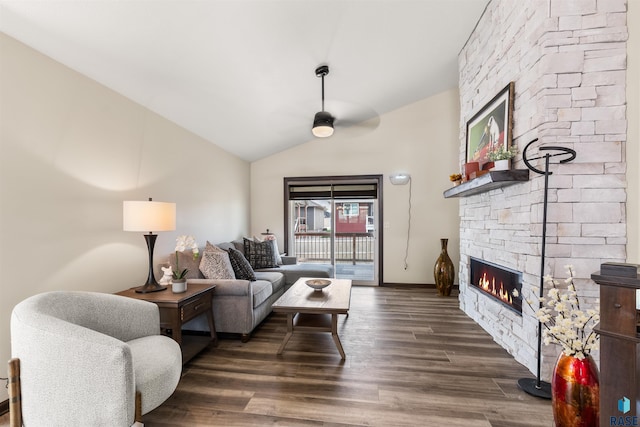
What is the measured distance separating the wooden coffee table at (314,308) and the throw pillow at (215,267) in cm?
72

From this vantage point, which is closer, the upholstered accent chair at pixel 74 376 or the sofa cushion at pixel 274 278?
the upholstered accent chair at pixel 74 376

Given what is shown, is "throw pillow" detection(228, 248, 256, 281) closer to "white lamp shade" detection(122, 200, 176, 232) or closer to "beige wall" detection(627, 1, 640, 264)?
"white lamp shade" detection(122, 200, 176, 232)

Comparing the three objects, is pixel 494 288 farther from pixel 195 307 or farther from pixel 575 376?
pixel 195 307

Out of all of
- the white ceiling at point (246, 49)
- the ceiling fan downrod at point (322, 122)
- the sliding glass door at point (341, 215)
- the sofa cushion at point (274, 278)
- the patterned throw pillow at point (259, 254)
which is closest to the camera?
the white ceiling at point (246, 49)

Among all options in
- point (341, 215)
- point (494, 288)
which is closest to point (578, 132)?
point (494, 288)

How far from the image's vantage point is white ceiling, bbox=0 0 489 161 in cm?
187

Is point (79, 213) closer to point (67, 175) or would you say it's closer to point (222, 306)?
point (67, 175)

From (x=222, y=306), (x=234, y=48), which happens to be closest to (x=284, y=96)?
(x=234, y=48)

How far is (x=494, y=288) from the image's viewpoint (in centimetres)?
294

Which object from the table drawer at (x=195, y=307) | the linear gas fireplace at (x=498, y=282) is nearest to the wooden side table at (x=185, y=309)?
the table drawer at (x=195, y=307)

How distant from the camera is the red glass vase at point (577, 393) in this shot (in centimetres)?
144

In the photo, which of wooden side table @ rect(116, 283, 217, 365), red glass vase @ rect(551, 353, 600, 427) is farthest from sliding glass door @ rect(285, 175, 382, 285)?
red glass vase @ rect(551, 353, 600, 427)

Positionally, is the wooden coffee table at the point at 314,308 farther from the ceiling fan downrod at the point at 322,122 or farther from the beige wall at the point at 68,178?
the ceiling fan downrod at the point at 322,122

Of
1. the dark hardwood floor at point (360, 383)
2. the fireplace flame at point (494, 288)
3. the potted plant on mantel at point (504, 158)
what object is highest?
the potted plant on mantel at point (504, 158)
